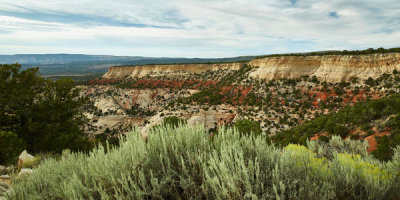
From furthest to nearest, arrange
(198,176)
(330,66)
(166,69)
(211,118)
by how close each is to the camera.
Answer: (166,69) → (330,66) → (211,118) → (198,176)

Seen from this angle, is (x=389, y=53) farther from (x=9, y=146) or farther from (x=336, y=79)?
(x=9, y=146)

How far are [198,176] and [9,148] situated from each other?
1059 centimetres

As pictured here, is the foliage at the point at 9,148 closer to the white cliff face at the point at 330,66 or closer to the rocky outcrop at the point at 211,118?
the rocky outcrop at the point at 211,118

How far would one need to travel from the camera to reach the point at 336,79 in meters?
35.3

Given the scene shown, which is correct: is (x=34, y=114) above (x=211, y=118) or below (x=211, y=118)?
above

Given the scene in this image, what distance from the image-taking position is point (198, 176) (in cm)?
324

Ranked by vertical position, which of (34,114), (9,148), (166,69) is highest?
(166,69)

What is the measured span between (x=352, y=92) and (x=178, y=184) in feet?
121

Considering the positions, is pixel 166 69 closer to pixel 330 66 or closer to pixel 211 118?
pixel 211 118

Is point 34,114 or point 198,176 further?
point 34,114

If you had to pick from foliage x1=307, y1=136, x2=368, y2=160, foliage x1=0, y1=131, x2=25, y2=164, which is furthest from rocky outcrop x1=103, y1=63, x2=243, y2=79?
foliage x1=0, y1=131, x2=25, y2=164

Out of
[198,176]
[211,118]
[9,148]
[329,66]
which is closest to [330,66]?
[329,66]

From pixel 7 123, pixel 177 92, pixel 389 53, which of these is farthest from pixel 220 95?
pixel 7 123

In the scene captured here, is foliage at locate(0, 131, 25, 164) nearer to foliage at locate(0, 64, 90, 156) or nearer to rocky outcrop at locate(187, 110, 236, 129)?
foliage at locate(0, 64, 90, 156)
